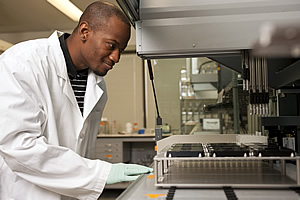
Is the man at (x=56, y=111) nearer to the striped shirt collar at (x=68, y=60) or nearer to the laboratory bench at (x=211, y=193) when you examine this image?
the striped shirt collar at (x=68, y=60)

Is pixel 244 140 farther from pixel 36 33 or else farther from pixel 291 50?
pixel 36 33

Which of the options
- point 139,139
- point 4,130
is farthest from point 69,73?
point 139,139

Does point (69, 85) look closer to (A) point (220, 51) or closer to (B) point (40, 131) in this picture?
(B) point (40, 131)

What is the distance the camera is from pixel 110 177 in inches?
38.9

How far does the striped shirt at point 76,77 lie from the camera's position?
1.22 meters

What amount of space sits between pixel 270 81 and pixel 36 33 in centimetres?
394

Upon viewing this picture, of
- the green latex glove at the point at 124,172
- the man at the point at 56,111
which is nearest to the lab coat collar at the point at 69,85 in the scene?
the man at the point at 56,111

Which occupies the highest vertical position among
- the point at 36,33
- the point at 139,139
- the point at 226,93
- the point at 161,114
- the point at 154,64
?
the point at 36,33

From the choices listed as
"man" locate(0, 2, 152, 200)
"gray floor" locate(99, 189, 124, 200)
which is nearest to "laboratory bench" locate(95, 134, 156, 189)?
"gray floor" locate(99, 189, 124, 200)

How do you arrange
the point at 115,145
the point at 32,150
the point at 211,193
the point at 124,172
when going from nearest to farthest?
the point at 211,193 < the point at 32,150 < the point at 124,172 < the point at 115,145

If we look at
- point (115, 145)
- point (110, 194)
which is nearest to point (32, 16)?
point (115, 145)

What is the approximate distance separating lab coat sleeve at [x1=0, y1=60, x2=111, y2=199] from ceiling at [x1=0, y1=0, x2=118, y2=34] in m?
2.34

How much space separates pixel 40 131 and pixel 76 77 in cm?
40

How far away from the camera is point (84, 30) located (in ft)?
3.76
